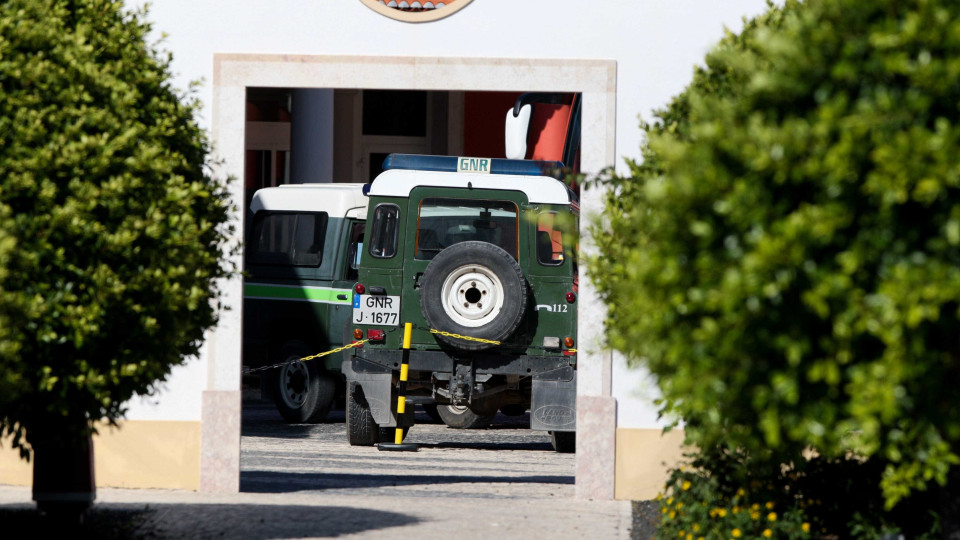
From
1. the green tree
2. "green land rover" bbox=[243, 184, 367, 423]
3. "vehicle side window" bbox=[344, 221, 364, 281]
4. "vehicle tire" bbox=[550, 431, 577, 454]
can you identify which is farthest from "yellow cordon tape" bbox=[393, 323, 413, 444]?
the green tree

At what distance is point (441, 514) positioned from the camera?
34.0ft

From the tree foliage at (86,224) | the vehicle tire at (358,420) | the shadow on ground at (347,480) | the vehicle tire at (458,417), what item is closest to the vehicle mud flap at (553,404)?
the shadow on ground at (347,480)

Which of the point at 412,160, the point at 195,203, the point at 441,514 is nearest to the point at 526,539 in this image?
the point at 441,514

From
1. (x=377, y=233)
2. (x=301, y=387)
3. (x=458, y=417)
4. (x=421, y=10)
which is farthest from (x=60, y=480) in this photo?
(x=458, y=417)

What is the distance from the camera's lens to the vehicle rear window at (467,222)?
15.7 metres

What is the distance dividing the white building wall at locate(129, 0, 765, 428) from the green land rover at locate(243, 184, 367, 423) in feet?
22.5

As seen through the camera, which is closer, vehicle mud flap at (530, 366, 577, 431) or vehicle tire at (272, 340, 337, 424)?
vehicle mud flap at (530, 366, 577, 431)

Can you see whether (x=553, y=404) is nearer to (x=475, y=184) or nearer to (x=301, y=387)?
(x=475, y=184)

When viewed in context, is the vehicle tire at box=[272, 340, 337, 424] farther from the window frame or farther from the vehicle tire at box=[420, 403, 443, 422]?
the window frame

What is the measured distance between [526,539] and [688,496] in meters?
1.19

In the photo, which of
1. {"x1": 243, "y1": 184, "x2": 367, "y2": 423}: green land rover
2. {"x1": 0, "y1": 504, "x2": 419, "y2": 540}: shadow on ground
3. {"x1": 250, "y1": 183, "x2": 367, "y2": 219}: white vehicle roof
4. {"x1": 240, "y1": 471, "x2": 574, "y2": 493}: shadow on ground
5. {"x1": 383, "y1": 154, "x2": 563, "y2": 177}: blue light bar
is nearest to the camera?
{"x1": 0, "y1": 504, "x2": 419, "y2": 540}: shadow on ground

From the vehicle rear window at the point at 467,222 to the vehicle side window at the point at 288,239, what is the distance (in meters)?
2.85

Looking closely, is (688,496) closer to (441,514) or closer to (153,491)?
(441,514)

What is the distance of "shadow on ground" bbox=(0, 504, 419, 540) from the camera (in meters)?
8.92
